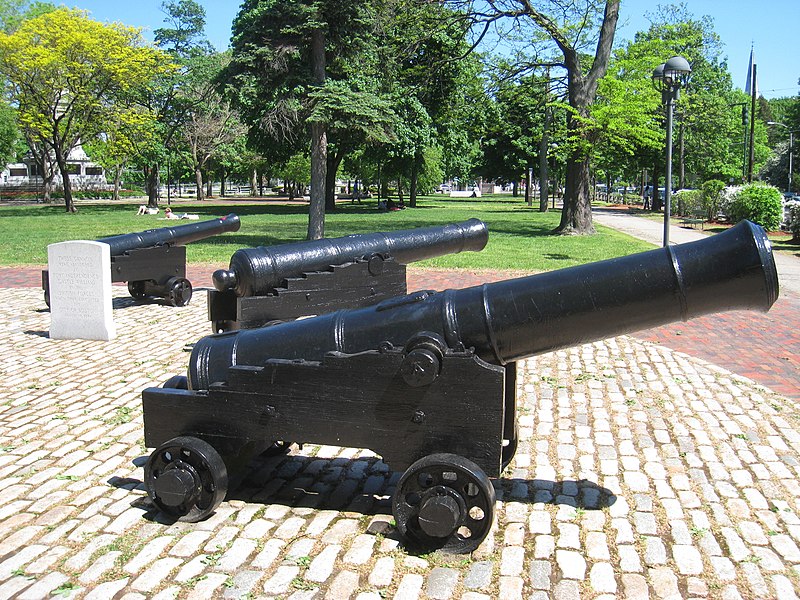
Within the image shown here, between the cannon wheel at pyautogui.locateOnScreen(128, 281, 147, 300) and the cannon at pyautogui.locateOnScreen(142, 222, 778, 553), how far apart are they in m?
7.88

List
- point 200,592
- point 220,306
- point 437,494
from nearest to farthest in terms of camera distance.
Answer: point 200,592 → point 437,494 → point 220,306

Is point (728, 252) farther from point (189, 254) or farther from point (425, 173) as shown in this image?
point (425, 173)

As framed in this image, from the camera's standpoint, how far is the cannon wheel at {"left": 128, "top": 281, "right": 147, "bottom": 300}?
37.8ft

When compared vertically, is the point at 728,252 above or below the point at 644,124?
below

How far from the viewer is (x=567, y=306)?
3633mm

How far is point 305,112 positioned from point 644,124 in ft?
33.5

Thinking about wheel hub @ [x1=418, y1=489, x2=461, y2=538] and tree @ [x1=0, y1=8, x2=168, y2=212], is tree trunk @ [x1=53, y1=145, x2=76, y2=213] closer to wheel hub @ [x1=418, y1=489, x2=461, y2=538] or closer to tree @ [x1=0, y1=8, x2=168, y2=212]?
tree @ [x1=0, y1=8, x2=168, y2=212]

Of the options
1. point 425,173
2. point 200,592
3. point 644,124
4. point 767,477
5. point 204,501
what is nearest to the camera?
point 200,592

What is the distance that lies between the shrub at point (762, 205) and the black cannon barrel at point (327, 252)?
19932 millimetres

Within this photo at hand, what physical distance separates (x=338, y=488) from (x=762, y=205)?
2472 cm

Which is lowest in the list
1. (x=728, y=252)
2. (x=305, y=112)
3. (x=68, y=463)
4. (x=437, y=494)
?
(x=68, y=463)

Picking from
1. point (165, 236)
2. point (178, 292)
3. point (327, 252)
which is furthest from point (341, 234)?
point (327, 252)

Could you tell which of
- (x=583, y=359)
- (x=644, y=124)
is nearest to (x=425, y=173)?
(x=644, y=124)

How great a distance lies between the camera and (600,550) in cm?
373
